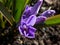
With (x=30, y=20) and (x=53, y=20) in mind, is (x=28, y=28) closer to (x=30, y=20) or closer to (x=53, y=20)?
(x=30, y=20)

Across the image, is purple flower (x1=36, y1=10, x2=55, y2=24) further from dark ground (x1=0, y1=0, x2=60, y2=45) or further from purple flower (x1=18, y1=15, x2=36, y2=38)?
dark ground (x1=0, y1=0, x2=60, y2=45)

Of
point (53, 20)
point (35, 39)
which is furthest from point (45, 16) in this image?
point (35, 39)

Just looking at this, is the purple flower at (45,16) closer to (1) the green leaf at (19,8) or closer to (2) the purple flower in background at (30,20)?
(2) the purple flower in background at (30,20)

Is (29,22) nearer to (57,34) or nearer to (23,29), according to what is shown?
(23,29)

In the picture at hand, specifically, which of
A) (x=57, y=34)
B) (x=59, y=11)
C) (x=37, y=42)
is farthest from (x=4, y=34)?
(x=59, y=11)

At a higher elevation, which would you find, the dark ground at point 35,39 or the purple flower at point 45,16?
the purple flower at point 45,16

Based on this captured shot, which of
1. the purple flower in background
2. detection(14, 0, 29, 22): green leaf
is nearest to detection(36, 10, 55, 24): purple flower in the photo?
the purple flower in background

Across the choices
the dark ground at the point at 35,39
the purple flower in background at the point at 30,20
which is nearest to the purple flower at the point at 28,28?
the purple flower in background at the point at 30,20
